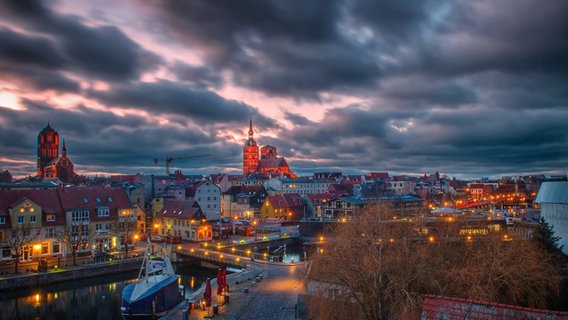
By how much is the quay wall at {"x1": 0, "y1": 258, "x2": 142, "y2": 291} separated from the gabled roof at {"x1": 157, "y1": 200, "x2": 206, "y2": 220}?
1728cm

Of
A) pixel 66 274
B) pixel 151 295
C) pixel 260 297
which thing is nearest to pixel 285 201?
pixel 66 274

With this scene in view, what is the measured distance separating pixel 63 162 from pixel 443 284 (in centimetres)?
18285

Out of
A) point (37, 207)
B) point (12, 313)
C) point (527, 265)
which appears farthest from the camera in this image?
point (37, 207)

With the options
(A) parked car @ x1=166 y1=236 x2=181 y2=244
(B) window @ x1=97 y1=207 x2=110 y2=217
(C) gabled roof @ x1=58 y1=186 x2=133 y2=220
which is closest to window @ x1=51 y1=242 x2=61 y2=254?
(C) gabled roof @ x1=58 y1=186 x2=133 y2=220

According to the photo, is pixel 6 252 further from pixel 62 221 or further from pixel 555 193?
pixel 555 193

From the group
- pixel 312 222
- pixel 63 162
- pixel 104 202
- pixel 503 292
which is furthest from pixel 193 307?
pixel 63 162

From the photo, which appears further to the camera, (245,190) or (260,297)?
(245,190)

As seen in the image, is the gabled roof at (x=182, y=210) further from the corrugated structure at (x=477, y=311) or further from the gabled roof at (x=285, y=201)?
the corrugated structure at (x=477, y=311)

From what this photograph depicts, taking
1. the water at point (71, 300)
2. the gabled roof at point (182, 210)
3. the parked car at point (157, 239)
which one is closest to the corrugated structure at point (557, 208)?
the water at point (71, 300)

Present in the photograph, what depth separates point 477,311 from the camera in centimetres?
1367

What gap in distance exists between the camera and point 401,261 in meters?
23.6

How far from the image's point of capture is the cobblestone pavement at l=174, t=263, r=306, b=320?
2906 centimetres

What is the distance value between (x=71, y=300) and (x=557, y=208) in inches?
2292

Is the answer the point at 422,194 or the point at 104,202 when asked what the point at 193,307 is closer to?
the point at 104,202
